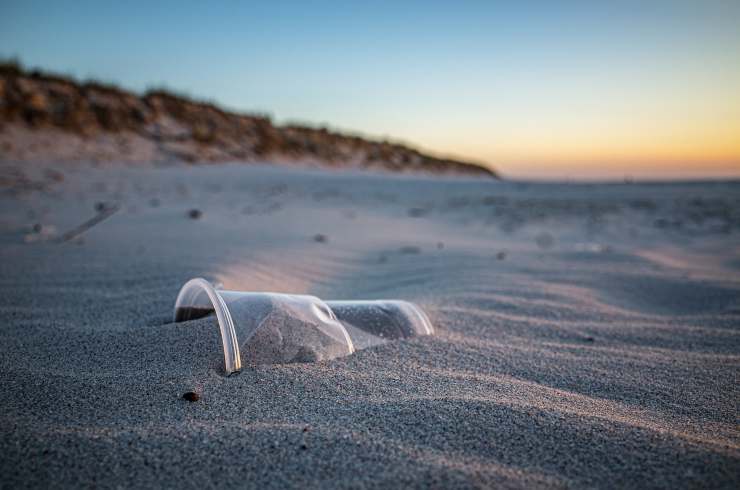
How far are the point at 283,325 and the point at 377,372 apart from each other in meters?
0.38

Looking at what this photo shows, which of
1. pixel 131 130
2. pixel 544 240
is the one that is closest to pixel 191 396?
pixel 544 240

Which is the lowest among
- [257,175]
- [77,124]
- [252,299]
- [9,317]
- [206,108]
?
[9,317]

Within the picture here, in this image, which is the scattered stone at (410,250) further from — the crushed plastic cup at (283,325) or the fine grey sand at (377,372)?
the crushed plastic cup at (283,325)

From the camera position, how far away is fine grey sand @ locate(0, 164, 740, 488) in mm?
1150

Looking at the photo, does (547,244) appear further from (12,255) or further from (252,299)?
(12,255)

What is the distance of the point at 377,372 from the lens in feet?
5.55

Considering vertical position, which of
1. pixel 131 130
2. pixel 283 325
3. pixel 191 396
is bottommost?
pixel 191 396

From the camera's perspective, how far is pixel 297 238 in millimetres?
4641

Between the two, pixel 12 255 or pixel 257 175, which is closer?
pixel 12 255

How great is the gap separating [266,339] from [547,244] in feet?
13.6

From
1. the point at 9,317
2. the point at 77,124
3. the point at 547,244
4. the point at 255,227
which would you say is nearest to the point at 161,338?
the point at 9,317

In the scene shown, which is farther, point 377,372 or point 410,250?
point 410,250

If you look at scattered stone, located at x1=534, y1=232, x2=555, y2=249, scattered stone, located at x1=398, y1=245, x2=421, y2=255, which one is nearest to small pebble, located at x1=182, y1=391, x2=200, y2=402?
scattered stone, located at x1=398, y1=245, x2=421, y2=255

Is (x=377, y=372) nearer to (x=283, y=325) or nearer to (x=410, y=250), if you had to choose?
(x=283, y=325)
